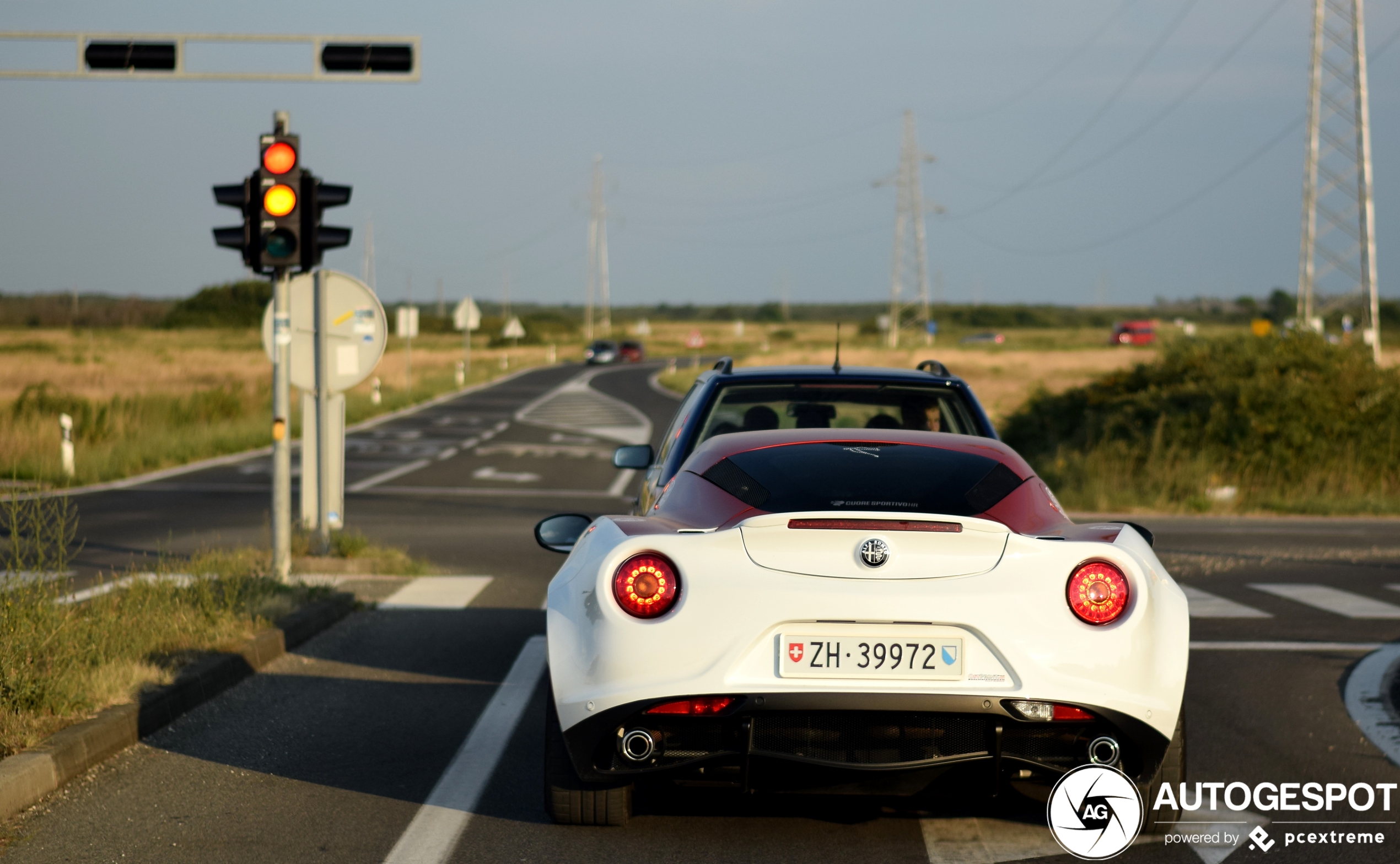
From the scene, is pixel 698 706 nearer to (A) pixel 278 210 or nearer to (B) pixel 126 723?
(B) pixel 126 723

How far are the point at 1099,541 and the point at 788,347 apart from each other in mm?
97355

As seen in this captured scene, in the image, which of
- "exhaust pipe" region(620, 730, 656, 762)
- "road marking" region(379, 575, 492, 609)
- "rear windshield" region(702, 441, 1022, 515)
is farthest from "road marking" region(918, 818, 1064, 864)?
"road marking" region(379, 575, 492, 609)

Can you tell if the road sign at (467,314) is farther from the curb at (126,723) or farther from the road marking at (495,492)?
the curb at (126,723)

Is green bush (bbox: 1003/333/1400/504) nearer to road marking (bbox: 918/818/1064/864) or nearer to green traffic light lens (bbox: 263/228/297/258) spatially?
green traffic light lens (bbox: 263/228/297/258)

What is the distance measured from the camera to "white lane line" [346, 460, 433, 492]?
71.9ft

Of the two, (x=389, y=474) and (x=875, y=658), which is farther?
(x=389, y=474)

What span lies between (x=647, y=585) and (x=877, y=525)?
0.75 meters

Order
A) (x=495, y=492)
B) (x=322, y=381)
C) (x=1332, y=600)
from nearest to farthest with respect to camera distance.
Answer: (x=1332, y=600) → (x=322, y=381) → (x=495, y=492)

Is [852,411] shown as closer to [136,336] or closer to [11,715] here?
[11,715]

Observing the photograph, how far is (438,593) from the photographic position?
36.9 ft

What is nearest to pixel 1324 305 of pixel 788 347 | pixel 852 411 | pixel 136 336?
pixel 852 411

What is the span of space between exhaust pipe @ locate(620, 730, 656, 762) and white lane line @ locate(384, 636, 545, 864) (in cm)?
71
